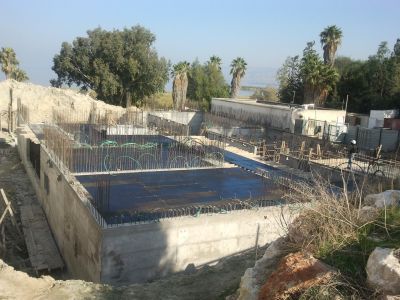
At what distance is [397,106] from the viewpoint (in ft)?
121

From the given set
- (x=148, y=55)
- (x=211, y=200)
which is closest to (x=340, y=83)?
(x=148, y=55)

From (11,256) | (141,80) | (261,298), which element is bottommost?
(11,256)

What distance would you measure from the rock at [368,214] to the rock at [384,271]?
42.9 inches

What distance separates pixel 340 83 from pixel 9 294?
133 feet

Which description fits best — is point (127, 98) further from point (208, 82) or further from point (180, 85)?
point (208, 82)

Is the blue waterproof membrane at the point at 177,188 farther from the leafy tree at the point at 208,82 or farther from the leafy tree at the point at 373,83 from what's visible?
the leafy tree at the point at 208,82

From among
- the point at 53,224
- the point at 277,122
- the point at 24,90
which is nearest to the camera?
the point at 53,224

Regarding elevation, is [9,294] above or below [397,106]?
below

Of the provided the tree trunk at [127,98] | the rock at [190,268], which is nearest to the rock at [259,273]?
the rock at [190,268]

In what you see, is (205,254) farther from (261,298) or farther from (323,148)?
(323,148)

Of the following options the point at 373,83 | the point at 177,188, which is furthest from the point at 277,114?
the point at 177,188

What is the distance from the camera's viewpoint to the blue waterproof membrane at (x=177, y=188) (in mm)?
12234

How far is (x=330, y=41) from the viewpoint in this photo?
141ft

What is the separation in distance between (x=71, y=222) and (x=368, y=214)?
9.29 meters
